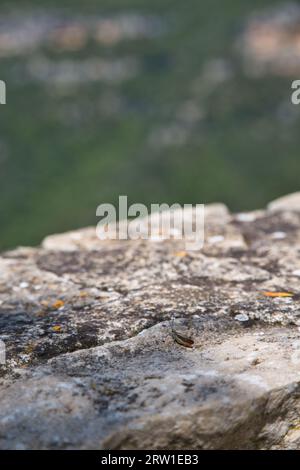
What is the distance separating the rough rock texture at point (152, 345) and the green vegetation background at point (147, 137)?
30.5 feet

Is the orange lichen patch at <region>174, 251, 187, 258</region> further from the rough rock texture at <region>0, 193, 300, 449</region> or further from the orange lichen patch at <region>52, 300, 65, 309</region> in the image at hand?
the orange lichen patch at <region>52, 300, 65, 309</region>

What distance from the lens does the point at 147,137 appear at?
17188 mm

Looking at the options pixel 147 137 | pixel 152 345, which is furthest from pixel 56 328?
pixel 147 137

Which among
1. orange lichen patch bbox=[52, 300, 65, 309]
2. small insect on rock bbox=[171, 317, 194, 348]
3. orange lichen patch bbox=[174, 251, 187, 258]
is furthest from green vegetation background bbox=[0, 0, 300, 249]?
small insect on rock bbox=[171, 317, 194, 348]

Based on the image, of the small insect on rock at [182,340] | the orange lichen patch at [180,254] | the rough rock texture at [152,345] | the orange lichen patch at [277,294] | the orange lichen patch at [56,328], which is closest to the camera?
→ the rough rock texture at [152,345]

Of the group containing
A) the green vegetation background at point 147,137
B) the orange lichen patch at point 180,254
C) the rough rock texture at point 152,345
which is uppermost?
the green vegetation background at point 147,137

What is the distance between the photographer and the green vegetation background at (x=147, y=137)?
45.6 ft

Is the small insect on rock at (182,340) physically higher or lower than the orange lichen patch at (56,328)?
lower

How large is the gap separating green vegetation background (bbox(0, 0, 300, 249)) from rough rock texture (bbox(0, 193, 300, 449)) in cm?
929

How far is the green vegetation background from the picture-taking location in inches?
547

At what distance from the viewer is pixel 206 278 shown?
2.62 m

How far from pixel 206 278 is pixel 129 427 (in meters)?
1.01

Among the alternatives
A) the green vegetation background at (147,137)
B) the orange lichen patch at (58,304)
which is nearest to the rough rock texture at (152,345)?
the orange lichen patch at (58,304)

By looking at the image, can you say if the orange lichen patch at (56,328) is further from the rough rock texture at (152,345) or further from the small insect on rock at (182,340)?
the small insect on rock at (182,340)
